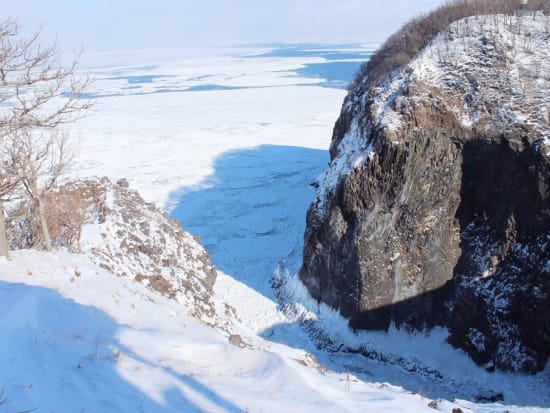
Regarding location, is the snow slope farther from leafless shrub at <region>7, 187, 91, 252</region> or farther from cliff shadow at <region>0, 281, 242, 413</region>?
leafless shrub at <region>7, 187, 91, 252</region>

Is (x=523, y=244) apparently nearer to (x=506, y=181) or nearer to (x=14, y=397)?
(x=506, y=181)

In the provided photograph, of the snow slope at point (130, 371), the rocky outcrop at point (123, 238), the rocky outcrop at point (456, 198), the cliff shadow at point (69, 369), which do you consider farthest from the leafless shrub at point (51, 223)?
the rocky outcrop at point (456, 198)

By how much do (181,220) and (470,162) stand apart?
14.8 m

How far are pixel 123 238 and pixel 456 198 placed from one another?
1087cm

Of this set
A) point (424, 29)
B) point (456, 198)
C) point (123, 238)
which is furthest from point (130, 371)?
point (424, 29)

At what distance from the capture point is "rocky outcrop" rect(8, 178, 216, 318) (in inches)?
527

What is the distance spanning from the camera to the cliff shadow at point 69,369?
4.62 metres

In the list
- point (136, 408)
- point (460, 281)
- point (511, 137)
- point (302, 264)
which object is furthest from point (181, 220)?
point (136, 408)

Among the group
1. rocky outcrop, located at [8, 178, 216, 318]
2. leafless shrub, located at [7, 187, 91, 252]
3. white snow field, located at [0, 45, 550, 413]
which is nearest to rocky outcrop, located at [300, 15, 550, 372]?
white snow field, located at [0, 45, 550, 413]

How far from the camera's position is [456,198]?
15.4m

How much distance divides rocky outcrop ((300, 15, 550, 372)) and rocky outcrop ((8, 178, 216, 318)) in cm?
527

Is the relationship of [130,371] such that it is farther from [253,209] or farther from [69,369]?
[253,209]

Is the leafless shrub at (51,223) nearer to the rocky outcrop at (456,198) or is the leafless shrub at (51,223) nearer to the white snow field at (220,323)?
the white snow field at (220,323)

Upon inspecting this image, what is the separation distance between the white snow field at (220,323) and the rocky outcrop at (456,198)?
1.13m
